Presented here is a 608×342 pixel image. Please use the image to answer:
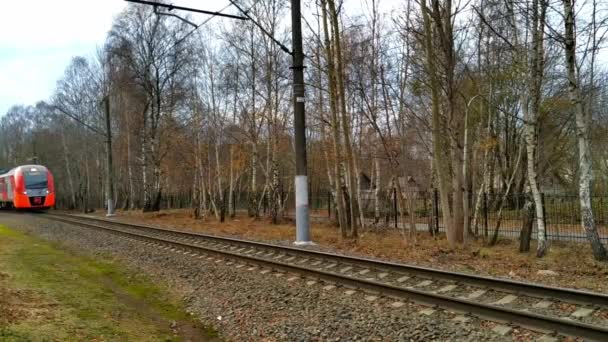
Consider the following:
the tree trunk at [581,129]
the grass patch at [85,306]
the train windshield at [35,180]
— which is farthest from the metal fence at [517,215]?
the train windshield at [35,180]

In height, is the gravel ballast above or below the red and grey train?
below

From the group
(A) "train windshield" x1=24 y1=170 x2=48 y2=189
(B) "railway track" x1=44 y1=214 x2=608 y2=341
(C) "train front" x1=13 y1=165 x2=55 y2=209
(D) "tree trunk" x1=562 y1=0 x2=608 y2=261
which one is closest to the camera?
(B) "railway track" x1=44 y1=214 x2=608 y2=341

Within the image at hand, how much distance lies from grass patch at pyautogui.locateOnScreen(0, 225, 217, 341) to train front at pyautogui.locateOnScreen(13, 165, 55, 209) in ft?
101

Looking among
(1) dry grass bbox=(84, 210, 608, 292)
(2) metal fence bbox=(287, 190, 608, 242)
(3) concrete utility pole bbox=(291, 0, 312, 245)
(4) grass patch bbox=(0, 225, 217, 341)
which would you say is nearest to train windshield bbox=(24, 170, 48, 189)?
(2) metal fence bbox=(287, 190, 608, 242)

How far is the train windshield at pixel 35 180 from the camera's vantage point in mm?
40844

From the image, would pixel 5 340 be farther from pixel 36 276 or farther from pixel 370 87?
pixel 370 87

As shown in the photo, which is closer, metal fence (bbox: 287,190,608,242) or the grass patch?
the grass patch

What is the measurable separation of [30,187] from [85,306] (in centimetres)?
3709

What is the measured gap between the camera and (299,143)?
1551cm

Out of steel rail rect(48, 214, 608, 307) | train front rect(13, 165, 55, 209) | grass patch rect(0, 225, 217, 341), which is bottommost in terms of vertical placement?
grass patch rect(0, 225, 217, 341)

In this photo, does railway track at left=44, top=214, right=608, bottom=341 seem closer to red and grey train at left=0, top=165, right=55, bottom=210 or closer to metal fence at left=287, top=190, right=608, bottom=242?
metal fence at left=287, top=190, right=608, bottom=242

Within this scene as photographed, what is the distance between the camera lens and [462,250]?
45.6ft

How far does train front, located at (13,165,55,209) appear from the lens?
133 ft

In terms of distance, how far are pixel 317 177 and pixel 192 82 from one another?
18.7 meters
